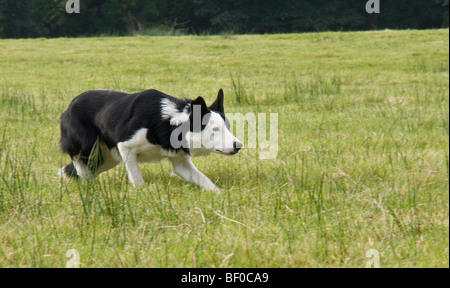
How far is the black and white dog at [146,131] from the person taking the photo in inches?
207

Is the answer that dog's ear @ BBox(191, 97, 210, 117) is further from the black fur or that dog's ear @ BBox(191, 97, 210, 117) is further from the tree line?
the tree line

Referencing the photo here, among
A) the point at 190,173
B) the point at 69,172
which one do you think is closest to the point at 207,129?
the point at 190,173

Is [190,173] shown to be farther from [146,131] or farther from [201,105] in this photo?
[201,105]

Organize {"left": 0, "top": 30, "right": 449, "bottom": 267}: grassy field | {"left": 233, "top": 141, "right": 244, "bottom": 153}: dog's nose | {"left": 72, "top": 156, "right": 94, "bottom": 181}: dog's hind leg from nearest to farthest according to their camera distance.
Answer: {"left": 0, "top": 30, "right": 449, "bottom": 267}: grassy field, {"left": 233, "top": 141, "right": 244, "bottom": 153}: dog's nose, {"left": 72, "top": 156, "right": 94, "bottom": 181}: dog's hind leg

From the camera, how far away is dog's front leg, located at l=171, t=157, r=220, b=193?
529 centimetres

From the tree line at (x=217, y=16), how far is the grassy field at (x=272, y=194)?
31.5 meters

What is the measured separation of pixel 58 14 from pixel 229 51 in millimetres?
27786

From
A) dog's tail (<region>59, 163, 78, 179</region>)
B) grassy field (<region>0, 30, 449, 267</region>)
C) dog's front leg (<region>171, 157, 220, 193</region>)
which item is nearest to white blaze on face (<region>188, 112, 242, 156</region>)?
dog's front leg (<region>171, 157, 220, 193</region>)

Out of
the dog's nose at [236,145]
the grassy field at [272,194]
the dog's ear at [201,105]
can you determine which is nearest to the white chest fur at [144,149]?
the grassy field at [272,194]

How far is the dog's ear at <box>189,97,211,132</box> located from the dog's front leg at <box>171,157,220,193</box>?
1.41 feet

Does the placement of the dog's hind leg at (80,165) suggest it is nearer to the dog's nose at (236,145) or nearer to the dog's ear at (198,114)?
the dog's ear at (198,114)

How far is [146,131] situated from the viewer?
17.6 feet

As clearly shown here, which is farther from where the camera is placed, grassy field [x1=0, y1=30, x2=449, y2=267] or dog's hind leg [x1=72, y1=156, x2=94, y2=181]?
dog's hind leg [x1=72, y1=156, x2=94, y2=181]

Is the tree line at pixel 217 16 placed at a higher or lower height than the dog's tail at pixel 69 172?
higher
